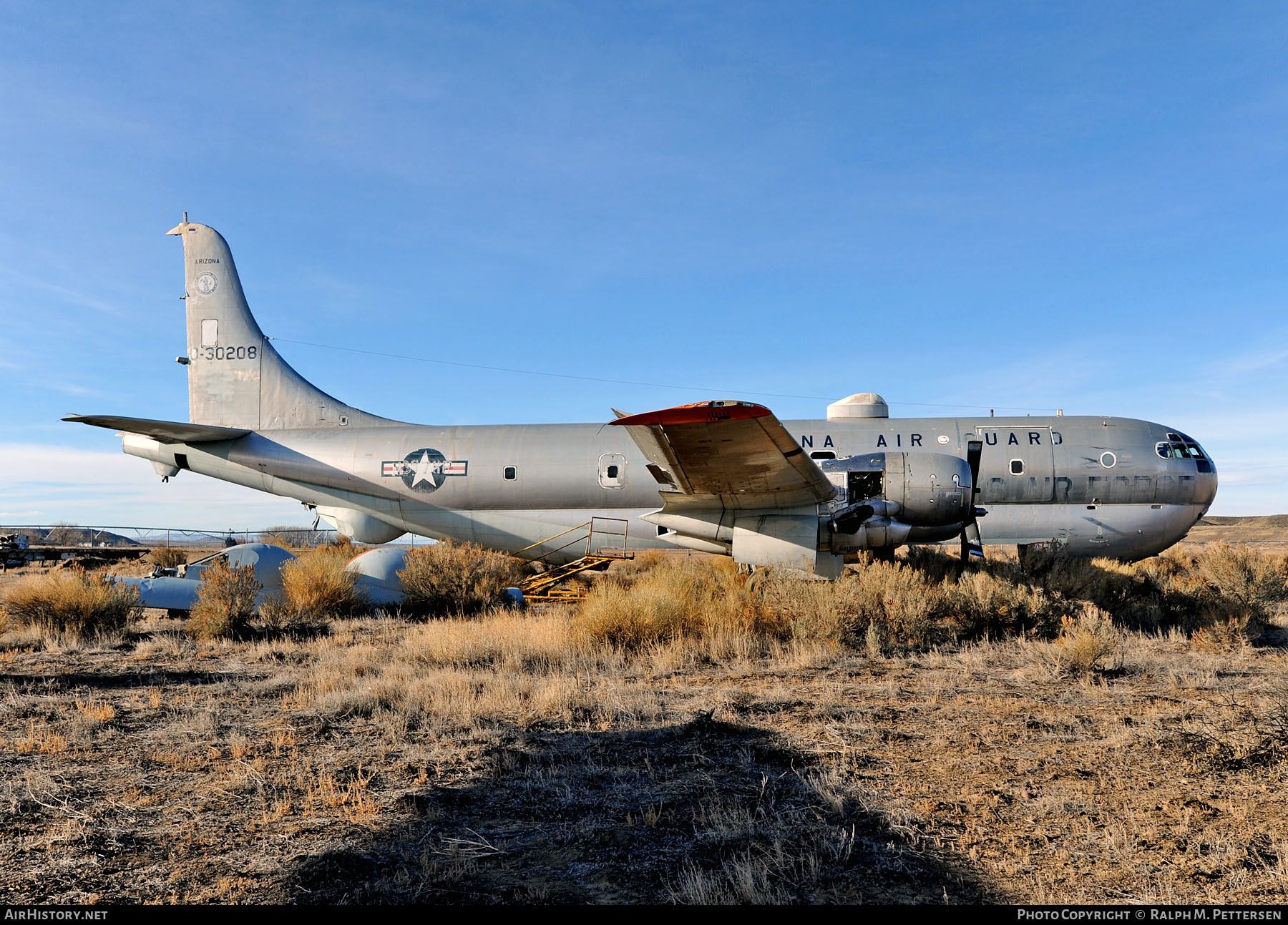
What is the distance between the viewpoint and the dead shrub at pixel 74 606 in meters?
13.0

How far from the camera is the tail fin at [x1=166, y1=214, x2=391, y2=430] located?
23.6 m

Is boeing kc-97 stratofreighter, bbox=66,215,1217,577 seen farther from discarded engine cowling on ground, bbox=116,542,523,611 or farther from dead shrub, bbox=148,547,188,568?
dead shrub, bbox=148,547,188,568

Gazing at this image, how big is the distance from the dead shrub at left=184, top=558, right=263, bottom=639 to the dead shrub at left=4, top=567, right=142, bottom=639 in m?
1.17

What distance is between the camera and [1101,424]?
19953mm

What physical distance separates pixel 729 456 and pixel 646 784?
813cm

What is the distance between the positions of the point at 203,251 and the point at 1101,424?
2770 cm

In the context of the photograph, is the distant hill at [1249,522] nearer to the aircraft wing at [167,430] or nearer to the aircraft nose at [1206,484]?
the aircraft nose at [1206,484]

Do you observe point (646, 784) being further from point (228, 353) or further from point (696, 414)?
point (228, 353)

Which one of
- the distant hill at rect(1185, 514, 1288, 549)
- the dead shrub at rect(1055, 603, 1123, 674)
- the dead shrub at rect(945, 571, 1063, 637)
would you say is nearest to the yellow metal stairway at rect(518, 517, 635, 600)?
the dead shrub at rect(945, 571, 1063, 637)

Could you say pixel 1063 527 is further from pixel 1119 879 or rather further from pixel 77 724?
pixel 77 724

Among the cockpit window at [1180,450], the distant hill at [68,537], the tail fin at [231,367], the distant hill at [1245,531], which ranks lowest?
the distant hill at [68,537]

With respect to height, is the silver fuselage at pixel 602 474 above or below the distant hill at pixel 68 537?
above

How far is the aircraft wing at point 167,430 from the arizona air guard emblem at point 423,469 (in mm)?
4734

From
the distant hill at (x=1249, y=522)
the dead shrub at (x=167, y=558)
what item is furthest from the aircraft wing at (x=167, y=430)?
the distant hill at (x=1249, y=522)
